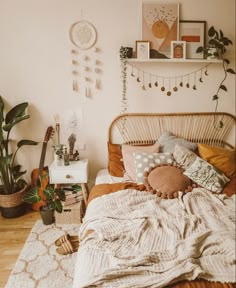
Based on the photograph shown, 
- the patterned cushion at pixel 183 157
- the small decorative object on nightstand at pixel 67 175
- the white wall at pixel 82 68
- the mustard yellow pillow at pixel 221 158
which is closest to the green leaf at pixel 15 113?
the white wall at pixel 82 68

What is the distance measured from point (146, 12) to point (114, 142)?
1244 millimetres

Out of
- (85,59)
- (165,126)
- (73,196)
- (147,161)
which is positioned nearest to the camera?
(147,161)

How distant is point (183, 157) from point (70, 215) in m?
1.12

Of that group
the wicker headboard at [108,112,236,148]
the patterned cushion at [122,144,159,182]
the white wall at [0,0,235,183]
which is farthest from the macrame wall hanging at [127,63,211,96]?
the patterned cushion at [122,144,159,182]

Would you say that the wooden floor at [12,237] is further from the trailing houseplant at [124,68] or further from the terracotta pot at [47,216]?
the trailing houseplant at [124,68]

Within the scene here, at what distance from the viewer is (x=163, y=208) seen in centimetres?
187

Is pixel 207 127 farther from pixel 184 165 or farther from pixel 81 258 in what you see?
pixel 81 258

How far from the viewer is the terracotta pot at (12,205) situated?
2.62 m

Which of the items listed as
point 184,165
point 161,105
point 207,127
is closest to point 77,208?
point 184,165

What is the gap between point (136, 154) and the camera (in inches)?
95.7

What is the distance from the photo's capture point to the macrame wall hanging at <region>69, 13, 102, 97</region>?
261 centimetres

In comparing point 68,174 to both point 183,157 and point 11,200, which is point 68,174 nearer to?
point 11,200

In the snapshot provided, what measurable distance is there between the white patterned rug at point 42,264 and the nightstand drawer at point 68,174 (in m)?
0.43

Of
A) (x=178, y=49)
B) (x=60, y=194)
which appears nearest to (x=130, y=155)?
(x=60, y=194)
